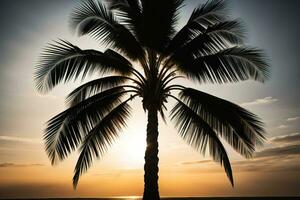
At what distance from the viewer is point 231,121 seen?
12.2 metres

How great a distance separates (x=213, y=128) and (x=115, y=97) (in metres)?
3.53

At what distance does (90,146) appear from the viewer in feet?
41.6

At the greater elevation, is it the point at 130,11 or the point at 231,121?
the point at 130,11

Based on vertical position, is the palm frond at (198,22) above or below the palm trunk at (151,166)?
above

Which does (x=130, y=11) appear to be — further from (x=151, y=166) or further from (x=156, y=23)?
(x=151, y=166)

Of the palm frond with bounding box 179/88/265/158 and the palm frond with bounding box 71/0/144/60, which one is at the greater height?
the palm frond with bounding box 71/0/144/60

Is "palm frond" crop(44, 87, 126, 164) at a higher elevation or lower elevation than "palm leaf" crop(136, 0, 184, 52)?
lower

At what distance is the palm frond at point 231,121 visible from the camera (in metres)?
12.2

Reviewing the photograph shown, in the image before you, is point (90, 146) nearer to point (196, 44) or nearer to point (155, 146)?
point (155, 146)

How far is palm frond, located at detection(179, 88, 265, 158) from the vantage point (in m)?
12.2

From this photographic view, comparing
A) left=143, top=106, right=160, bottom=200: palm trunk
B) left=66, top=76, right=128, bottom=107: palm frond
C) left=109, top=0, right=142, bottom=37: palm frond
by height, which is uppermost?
left=109, top=0, right=142, bottom=37: palm frond

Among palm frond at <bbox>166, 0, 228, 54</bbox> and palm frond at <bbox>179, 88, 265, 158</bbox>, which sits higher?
palm frond at <bbox>166, 0, 228, 54</bbox>

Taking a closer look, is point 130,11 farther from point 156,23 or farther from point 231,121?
point 231,121

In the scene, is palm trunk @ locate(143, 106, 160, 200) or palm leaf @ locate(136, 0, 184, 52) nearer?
palm trunk @ locate(143, 106, 160, 200)
